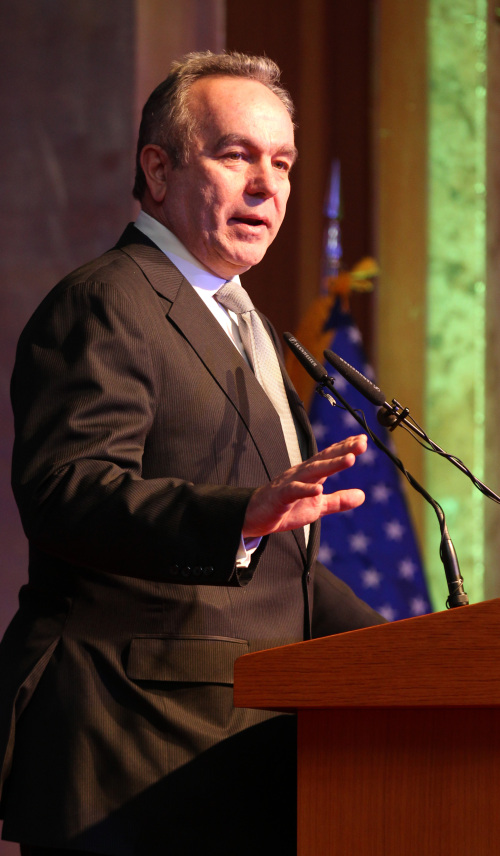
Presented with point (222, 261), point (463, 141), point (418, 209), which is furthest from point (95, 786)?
point (463, 141)

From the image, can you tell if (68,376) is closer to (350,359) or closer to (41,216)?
(41,216)

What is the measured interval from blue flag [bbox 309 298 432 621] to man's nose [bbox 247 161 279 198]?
6.03 ft

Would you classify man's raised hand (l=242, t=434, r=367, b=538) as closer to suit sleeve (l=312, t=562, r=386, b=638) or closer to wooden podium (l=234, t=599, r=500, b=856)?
wooden podium (l=234, t=599, r=500, b=856)

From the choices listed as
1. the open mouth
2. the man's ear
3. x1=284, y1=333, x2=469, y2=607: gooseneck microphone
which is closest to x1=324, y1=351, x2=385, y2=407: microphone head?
x1=284, y1=333, x2=469, y2=607: gooseneck microphone

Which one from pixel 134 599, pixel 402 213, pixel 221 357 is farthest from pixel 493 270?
pixel 134 599

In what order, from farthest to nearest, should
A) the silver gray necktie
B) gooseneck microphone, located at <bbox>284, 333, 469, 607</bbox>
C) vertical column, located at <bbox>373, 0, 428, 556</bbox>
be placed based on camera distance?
vertical column, located at <bbox>373, 0, 428, 556</bbox> < the silver gray necktie < gooseneck microphone, located at <bbox>284, 333, 469, 607</bbox>

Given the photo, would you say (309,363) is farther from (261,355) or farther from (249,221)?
(249,221)

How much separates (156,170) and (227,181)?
0.15 meters

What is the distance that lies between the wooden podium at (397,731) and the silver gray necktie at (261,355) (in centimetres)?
60

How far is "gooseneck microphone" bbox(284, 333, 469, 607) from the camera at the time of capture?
4.26 ft

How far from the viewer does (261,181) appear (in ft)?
5.57

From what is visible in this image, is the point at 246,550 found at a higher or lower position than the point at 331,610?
higher

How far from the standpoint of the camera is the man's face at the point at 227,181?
5.49 feet

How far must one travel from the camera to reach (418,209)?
4.41 m
